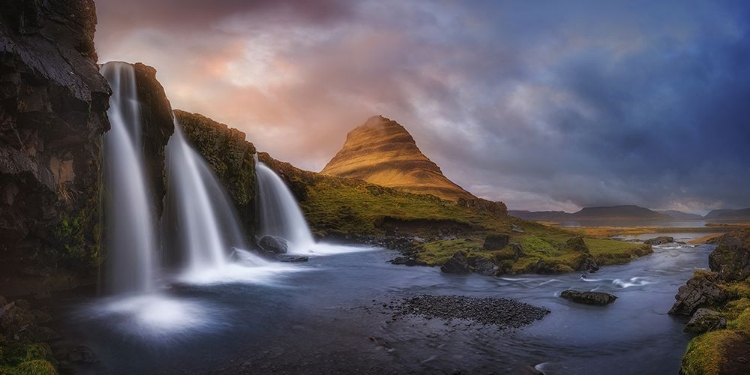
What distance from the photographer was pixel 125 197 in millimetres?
25656

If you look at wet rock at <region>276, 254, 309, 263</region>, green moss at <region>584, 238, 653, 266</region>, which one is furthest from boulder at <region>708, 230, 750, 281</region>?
wet rock at <region>276, 254, 309, 263</region>

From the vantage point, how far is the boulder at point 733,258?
20.3 meters

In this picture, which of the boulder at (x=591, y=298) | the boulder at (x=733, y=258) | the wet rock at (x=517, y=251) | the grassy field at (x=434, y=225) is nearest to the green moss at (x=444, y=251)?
the grassy field at (x=434, y=225)

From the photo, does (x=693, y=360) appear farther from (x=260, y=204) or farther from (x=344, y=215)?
(x=344, y=215)

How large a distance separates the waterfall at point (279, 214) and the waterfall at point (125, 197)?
28155mm

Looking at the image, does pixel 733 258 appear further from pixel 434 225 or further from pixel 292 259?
pixel 434 225

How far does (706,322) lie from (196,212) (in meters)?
36.0

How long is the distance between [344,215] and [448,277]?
47392 millimetres

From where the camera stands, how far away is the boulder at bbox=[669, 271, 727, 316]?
18016 millimetres

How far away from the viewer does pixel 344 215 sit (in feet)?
251

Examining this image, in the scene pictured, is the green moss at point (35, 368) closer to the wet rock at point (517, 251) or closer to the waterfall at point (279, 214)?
the wet rock at point (517, 251)

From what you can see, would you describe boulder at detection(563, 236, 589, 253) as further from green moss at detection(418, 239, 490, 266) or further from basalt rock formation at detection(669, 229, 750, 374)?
basalt rock formation at detection(669, 229, 750, 374)

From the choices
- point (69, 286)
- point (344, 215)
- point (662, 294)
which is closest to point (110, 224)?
point (69, 286)

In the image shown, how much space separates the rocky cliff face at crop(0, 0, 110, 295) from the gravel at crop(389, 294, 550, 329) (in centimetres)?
1628
